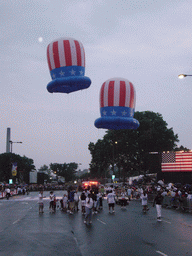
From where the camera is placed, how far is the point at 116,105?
89.9 feet

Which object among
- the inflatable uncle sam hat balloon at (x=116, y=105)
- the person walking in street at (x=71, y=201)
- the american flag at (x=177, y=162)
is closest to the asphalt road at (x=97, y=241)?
the person walking in street at (x=71, y=201)

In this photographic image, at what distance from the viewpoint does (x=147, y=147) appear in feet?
212

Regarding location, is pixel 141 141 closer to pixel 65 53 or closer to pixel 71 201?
pixel 65 53

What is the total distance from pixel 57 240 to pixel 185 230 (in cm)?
590

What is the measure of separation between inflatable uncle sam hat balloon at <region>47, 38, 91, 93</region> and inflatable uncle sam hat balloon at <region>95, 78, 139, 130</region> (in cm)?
249

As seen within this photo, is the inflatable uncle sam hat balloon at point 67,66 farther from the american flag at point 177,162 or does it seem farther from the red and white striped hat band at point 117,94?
the american flag at point 177,162

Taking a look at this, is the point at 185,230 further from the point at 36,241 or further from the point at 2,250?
the point at 2,250

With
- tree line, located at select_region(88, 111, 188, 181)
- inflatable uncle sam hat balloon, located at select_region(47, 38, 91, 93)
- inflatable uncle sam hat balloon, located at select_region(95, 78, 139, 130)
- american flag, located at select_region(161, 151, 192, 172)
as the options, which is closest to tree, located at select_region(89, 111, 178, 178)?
tree line, located at select_region(88, 111, 188, 181)

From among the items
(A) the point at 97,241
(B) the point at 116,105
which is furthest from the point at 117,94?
(A) the point at 97,241

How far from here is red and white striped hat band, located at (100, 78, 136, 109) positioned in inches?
1085

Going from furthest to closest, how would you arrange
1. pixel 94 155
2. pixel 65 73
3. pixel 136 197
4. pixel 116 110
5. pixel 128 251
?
pixel 94 155 → pixel 136 197 → pixel 116 110 → pixel 65 73 → pixel 128 251

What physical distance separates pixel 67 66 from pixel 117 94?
479 cm

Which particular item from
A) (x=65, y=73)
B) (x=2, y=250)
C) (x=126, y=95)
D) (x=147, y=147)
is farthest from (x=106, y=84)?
(x=147, y=147)

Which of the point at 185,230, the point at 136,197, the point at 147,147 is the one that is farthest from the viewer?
the point at 147,147
